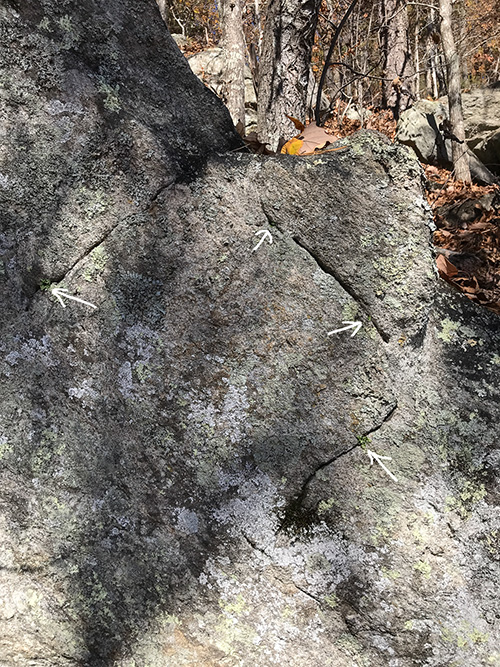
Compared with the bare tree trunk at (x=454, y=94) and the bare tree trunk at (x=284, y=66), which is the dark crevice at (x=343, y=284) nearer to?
the bare tree trunk at (x=284, y=66)

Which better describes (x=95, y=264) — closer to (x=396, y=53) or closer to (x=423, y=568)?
(x=423, y=568)

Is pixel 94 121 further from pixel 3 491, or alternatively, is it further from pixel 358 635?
pixel 358 635

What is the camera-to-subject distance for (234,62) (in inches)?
266

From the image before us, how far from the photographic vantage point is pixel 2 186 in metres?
1.51

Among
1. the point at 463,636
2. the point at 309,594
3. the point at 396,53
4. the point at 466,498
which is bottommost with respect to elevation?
the point at 463,636

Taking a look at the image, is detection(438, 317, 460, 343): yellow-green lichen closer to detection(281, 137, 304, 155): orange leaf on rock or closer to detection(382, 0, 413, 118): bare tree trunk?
detection(281, 137, 304, 155): orange leaf on rock

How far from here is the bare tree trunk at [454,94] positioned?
A: 6723mm

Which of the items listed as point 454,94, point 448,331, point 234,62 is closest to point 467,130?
point 454,94

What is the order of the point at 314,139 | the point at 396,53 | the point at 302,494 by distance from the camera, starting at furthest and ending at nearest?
the point at 396,53, the point at 314,139, the point at 302,494

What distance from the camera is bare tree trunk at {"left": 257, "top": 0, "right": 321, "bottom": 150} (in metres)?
3.26

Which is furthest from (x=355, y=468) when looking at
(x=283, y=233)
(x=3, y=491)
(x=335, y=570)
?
(x=3, y=491)

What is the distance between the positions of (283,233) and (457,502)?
0.93 metres

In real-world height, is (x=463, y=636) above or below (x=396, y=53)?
below

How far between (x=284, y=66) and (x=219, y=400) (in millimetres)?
2665
